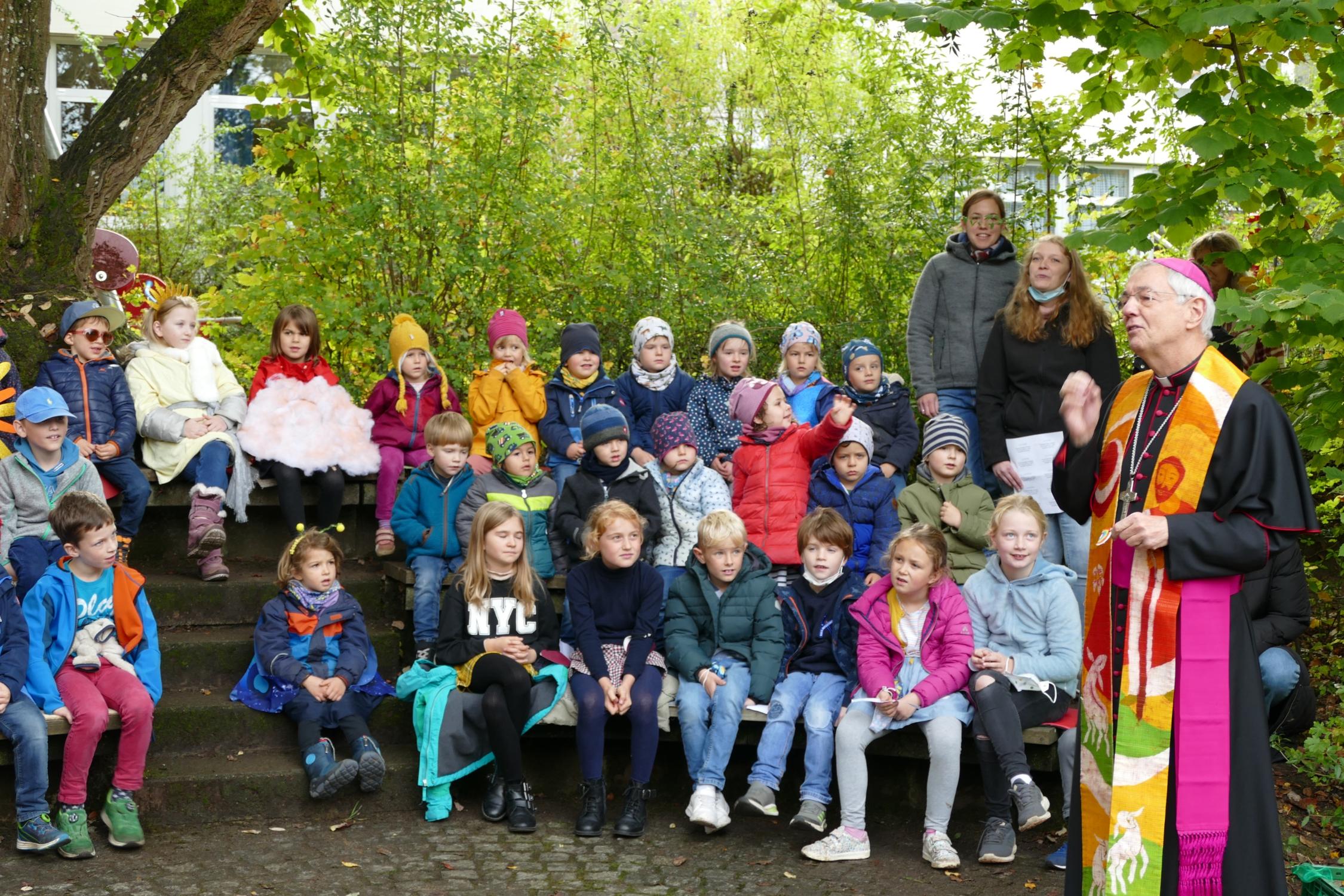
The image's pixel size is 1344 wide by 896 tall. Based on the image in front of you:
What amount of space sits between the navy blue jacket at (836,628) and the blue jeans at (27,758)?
2932mm

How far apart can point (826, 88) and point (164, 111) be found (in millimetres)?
5661

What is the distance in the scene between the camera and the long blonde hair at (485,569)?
19.2ft

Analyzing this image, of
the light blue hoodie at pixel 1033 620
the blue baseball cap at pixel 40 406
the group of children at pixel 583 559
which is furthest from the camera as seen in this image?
the blue baseball cap at pixel 40 406

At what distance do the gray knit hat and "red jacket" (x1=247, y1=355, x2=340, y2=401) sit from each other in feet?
→ 10.9

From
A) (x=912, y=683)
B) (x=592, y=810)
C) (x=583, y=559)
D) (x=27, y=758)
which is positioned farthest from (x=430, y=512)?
(x=912, y=683)

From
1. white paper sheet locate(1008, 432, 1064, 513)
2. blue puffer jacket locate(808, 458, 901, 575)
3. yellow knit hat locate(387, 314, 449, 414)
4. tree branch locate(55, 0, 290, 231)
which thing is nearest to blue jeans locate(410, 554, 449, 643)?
yellow knit hat locate(387, 314, 449, 414)

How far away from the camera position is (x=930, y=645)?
5531 millimetres

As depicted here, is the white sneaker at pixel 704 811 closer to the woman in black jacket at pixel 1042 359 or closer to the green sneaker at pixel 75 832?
the woman in black jacket at pixel 1042 359

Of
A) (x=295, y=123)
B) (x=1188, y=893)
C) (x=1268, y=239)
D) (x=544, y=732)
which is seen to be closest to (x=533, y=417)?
(x=544, y=732)

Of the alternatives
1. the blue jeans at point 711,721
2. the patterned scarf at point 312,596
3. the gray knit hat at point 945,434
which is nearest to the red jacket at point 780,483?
the gray knit hat at point 945,434

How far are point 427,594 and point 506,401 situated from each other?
1.44 meters

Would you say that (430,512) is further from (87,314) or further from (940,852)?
(940,852)

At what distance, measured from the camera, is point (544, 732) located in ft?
19.3

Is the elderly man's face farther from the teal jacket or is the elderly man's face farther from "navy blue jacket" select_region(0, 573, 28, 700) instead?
"navy blue jacket" select_region(0, 573, 28, 700)
